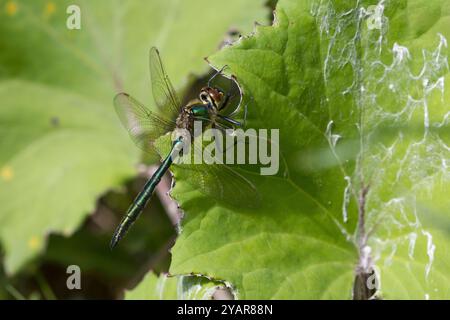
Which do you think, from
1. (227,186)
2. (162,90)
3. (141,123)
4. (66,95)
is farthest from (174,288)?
(66,95)

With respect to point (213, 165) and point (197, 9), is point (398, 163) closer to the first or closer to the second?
point (213, 165)

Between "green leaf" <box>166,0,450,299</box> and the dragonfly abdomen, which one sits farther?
the dragonfly abdomen

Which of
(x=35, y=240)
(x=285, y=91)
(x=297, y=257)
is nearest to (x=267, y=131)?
(x=285, y=91)

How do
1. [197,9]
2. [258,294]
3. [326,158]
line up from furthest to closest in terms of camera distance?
[197,9], [326,158], [258,294]

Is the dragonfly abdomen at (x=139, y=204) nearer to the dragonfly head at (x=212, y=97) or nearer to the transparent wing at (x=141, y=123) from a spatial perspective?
the transparent wing at (x=141, y=123)

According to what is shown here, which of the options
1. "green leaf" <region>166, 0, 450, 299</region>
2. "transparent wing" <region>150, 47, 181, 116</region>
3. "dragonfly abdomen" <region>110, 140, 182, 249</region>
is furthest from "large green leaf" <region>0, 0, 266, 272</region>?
"green leaf" <region>166, 0, 450, 299</region>

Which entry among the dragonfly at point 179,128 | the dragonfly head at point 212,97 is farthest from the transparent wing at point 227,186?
the dragonfly head at point 212,97

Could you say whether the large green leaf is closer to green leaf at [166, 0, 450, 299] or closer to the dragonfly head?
the dragonfly head

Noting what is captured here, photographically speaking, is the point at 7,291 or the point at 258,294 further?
the point at 7,291
